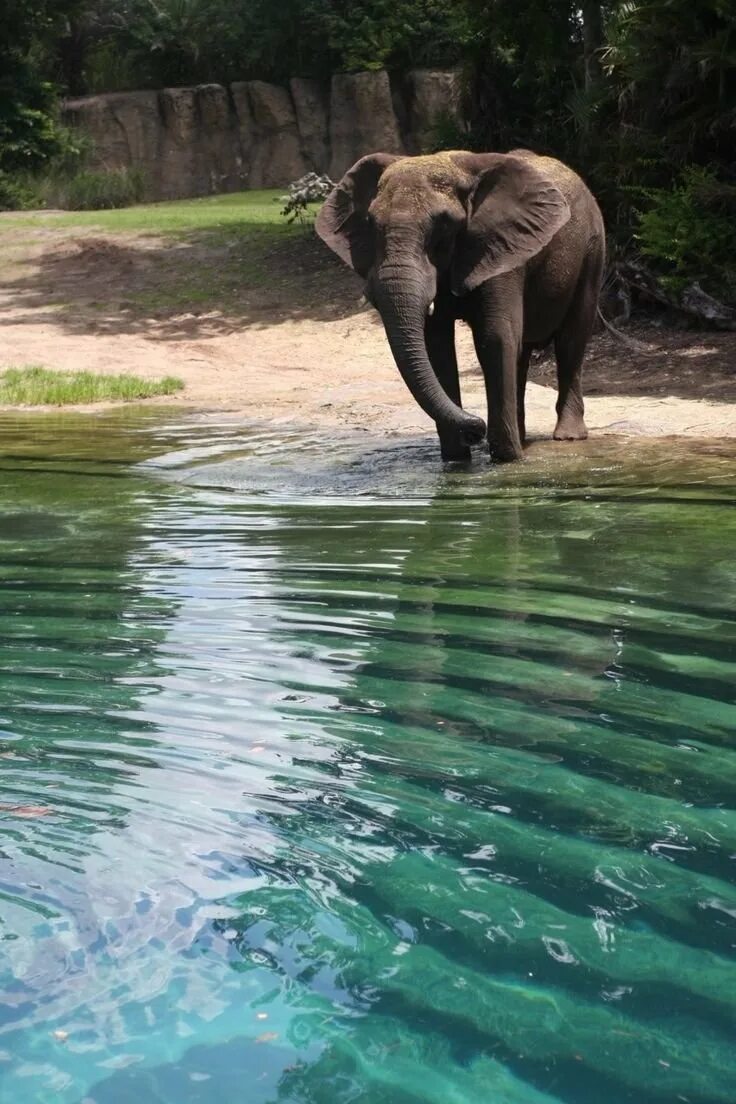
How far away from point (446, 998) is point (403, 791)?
3.33 feet

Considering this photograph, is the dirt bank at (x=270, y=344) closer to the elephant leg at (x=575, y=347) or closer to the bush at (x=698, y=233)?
the elephant leg at (x=575, y=347)

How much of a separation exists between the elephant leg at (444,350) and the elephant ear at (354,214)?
597 mm

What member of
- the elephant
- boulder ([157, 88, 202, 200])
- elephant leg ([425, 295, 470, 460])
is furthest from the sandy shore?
boulder ([157, 88, 202, 200])

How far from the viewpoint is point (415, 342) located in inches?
373

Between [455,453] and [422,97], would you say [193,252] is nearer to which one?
[422,97]

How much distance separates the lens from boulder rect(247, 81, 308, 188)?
38094 mm

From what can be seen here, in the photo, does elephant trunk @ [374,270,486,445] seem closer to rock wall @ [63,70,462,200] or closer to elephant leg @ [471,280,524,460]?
elephant leg @ [471,280,524,460]

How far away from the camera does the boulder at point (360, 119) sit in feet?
119

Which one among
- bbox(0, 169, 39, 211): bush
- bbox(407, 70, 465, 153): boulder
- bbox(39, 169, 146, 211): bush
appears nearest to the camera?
bbox(0, 169, 39, 211): bush

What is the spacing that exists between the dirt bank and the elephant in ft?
6.22

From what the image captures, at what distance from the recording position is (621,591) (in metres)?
6.05

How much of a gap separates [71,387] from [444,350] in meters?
6.31

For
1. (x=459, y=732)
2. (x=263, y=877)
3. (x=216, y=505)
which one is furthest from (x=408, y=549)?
(x=263, y=877)

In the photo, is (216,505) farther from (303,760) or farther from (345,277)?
(345,277)
